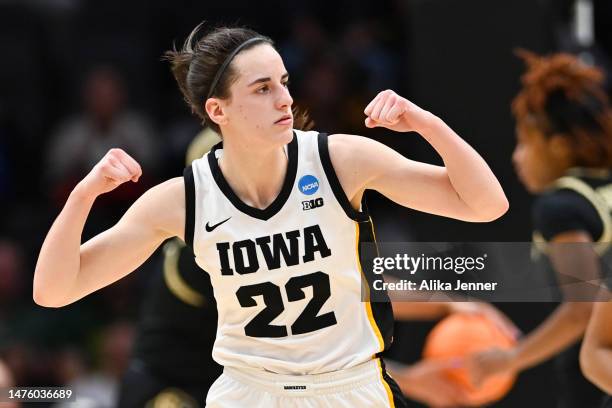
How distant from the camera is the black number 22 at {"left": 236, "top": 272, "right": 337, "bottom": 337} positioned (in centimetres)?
377

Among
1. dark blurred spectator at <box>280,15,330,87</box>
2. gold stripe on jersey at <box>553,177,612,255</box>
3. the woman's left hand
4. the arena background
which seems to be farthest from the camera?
dark blurred spectator at <box>280,15,330,87</box>

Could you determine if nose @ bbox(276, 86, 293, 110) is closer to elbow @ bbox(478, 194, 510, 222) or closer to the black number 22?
the black number 22

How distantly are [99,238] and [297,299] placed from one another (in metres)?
0.66

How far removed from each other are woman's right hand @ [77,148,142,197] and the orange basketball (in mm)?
2174

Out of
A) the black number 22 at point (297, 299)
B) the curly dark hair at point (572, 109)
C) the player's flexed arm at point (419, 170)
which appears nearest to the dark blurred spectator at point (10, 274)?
the curly dark hair at point (572, 109)

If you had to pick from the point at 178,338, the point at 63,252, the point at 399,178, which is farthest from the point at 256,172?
the point at 178,338

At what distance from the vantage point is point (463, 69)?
6.84 metres

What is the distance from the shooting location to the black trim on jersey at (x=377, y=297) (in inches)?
151

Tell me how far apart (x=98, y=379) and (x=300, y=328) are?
4.27 meters

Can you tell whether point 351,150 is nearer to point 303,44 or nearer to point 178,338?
point 178,338

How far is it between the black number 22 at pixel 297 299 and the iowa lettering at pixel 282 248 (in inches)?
2.3

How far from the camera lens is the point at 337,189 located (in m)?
3.78

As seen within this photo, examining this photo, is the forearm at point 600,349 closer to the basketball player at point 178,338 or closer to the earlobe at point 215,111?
the earlobe at point 215,111

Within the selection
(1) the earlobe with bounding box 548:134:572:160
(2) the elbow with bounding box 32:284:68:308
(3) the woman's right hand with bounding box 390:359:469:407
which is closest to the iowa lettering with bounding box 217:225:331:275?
(2) the elbow with bounding box 32:284:68:308
